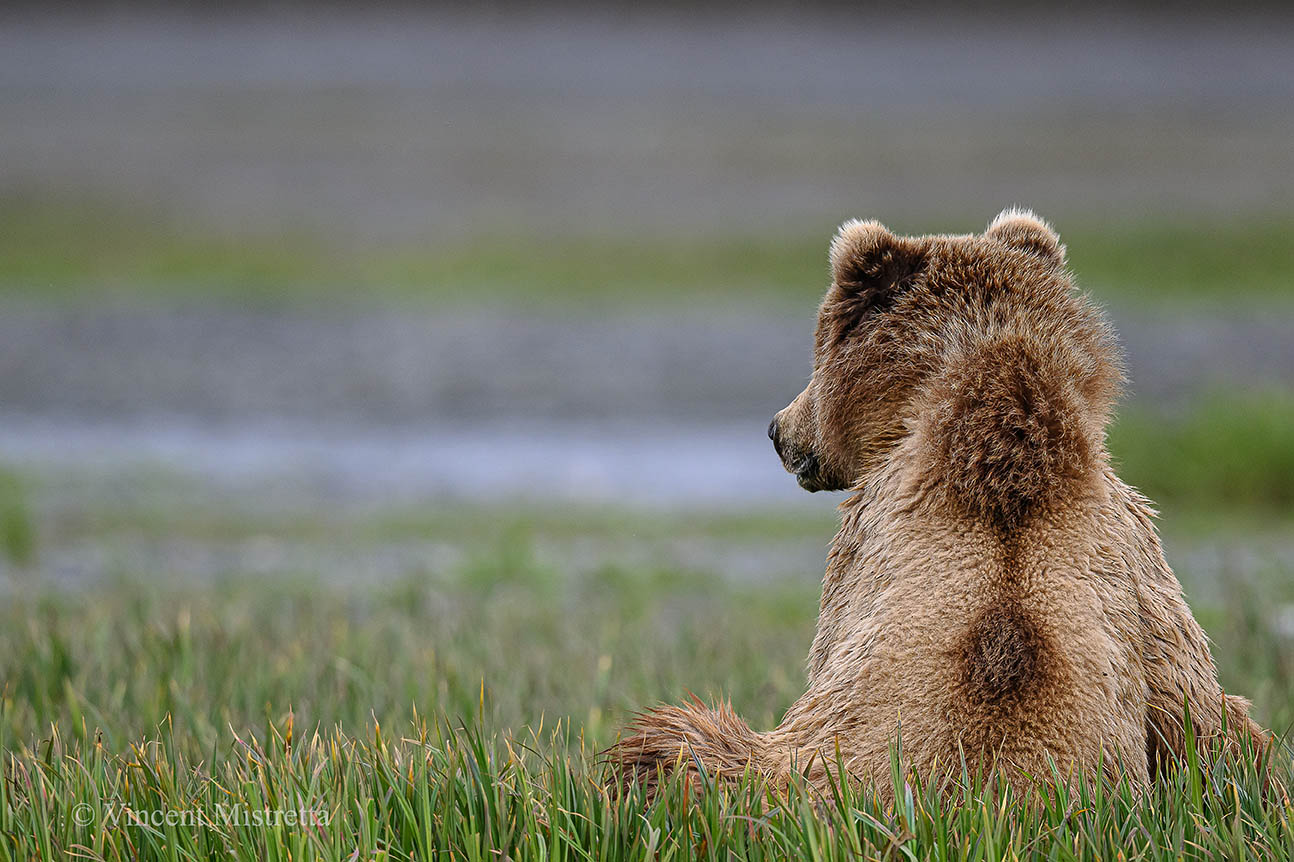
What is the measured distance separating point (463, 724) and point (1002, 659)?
1.13 m

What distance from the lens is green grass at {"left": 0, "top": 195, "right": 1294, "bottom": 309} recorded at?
15641mm

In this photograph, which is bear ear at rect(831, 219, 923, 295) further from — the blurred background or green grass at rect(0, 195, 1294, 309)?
green grass at rect(0, 195, 1294, 309)

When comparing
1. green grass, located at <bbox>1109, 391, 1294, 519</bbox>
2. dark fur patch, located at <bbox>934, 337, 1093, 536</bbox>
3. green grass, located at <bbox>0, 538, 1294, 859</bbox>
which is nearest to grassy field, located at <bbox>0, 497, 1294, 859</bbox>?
green grass, located at <bbox>0, 538, 1294, 859</bbox>

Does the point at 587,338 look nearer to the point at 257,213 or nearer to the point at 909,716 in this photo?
the point at 257,213

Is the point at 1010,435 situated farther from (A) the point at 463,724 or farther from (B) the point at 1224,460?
(B) the point at 1224,460

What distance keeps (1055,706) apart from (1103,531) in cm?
37

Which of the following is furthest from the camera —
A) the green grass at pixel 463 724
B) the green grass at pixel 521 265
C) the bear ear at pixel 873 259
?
the green grass at pixel 521 265

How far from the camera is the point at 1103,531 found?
8.49 ft

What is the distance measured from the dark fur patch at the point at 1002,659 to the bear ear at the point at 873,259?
0.77 meters

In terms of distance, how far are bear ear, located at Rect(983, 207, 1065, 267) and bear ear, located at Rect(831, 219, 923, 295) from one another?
204 mm

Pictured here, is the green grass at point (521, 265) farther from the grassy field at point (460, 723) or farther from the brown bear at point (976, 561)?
the brown bear at point (976, 561)

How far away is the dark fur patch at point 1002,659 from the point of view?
2385 millimetres

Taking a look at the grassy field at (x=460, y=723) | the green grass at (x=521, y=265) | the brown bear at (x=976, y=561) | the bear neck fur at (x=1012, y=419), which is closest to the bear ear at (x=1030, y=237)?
the brown bear at (x=976, y=561)

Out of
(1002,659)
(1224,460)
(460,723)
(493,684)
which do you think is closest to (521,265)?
(1224,460)
